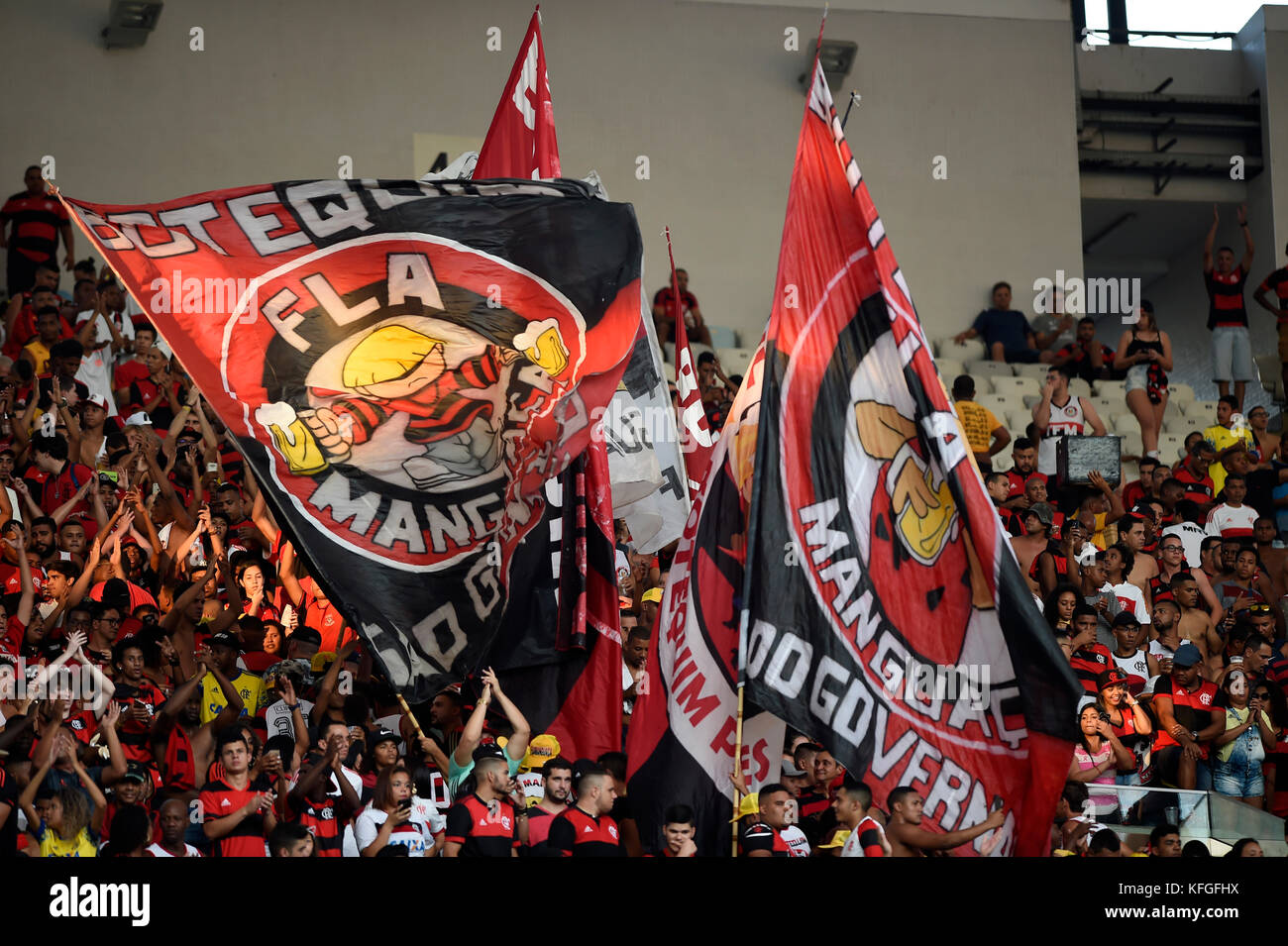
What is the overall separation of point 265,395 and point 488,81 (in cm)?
1087

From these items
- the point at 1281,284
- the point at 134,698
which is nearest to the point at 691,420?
the point at 134,698

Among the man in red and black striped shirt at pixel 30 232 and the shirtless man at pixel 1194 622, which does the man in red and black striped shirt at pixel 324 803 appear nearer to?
the shirtless man at pixel 1194 622

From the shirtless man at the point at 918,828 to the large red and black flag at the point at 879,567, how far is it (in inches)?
1.4

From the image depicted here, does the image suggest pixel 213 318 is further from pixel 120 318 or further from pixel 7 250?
Result: pixel 7 250

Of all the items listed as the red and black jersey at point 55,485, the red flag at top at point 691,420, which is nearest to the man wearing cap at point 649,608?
the red flag at top at point 691,420


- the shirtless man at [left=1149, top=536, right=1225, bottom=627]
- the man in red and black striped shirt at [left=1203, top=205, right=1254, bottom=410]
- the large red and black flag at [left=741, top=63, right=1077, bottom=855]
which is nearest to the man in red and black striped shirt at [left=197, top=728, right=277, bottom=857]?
the large red and black flag at [left=741, top=63, right=1077, bottom=855]

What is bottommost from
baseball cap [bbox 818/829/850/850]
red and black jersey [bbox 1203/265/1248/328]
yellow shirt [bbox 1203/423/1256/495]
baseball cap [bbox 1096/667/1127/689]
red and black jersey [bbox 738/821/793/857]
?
baseball cap [bbox 818/829/850/850]

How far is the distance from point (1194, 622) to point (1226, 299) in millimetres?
Result: 5745

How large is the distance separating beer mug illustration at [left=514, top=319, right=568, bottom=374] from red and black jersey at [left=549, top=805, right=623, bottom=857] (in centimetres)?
176

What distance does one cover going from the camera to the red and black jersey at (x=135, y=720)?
7.48 meters

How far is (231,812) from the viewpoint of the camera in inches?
267

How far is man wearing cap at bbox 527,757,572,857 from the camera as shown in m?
6.88

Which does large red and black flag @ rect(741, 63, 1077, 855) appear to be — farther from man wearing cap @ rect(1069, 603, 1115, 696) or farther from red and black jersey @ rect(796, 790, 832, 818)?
man wearing cap @ rect(1069, 603, 1115, 696)
